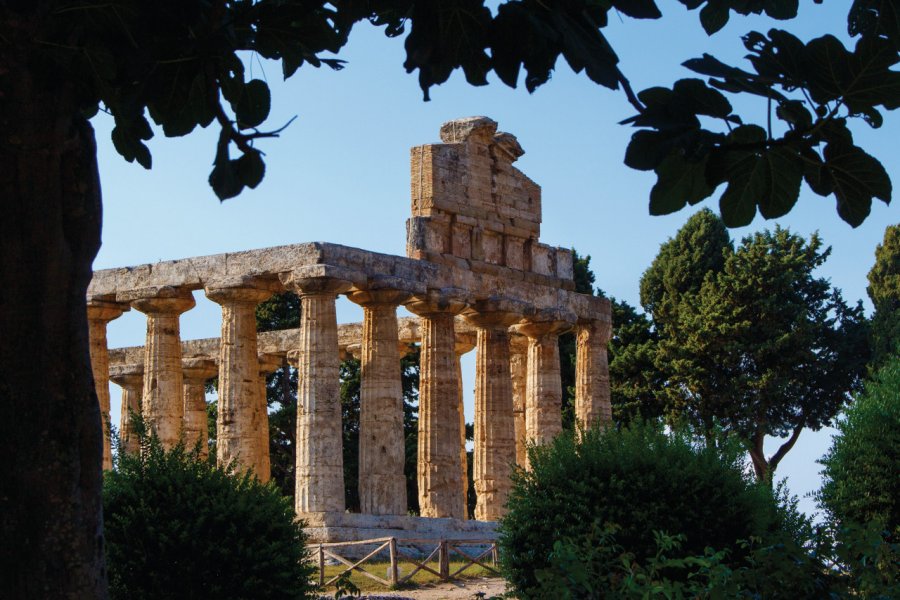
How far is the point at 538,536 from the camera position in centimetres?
1697

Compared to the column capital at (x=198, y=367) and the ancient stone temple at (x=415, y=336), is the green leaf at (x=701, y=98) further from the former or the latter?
the column capital at (x=198, y=367)

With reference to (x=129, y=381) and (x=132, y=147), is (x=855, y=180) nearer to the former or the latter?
(x=132, y=147)

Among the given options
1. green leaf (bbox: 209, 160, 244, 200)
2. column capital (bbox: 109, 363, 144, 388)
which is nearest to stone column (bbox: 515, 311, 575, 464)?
column capital (bbox: 109, 363, 144, 388)

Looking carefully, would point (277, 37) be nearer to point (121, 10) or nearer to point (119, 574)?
point (121, 10)

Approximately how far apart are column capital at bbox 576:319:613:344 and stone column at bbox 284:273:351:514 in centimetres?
831

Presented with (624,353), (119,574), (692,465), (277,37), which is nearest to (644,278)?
(624,353)

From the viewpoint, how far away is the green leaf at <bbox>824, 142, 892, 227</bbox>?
5.88 m

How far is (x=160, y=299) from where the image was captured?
98.9 feet

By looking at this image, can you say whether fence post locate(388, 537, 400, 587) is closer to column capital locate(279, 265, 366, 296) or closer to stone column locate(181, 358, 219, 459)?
column capital locate(279, 265, 366, 296)

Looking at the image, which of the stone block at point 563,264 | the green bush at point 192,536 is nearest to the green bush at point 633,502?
the green bush at point 192,536

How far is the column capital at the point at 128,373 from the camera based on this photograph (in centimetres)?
3738

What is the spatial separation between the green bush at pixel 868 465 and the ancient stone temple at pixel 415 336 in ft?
18.4

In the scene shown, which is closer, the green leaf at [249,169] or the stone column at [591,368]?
Answer: the green leaf at [249,169]

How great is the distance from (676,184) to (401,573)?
60.4 feet
